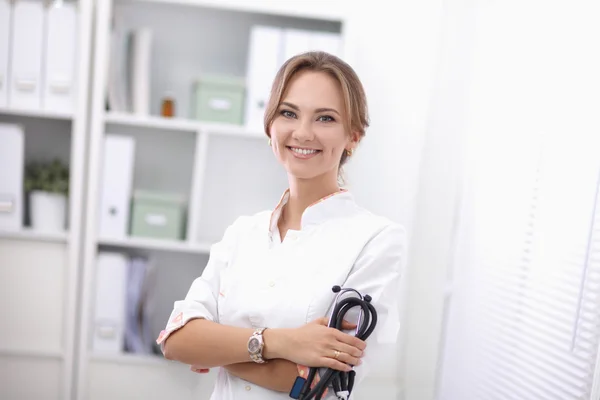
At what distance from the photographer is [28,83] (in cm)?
221

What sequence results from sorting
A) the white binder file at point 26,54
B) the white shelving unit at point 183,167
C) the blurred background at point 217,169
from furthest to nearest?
the white shelving unit at point 183,167 < the white binder file at point 26,54 < the blurred background at point 217,169

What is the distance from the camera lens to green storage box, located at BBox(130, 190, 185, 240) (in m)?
2.28

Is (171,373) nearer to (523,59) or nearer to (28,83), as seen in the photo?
(28,83)

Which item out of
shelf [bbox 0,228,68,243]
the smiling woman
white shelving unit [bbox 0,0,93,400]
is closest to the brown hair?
the smiling woman

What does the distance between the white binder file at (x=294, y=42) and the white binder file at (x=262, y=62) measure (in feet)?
0.06

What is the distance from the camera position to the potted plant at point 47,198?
90.0 inches

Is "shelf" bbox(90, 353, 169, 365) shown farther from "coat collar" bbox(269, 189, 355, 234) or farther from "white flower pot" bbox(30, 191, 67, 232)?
"coat collar" bbox(269, 189, 355, 234)

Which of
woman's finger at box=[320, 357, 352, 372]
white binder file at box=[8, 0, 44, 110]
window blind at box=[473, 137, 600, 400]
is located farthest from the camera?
white binder file at box=[8, 0, 44, 110]

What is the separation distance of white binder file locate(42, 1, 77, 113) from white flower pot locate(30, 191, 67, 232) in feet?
1.11

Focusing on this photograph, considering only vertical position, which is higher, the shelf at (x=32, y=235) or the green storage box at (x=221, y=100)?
the green storage box at (x=221, y=100)

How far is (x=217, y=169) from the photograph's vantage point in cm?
245

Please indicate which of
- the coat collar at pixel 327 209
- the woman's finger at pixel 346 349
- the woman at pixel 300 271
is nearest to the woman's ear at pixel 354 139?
the woman at pixel 300 271

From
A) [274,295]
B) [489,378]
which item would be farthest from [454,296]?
[274,295]

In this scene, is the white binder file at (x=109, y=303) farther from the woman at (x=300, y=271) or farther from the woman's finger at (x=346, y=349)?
the woman's finger at (x=346, y=349)
